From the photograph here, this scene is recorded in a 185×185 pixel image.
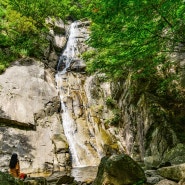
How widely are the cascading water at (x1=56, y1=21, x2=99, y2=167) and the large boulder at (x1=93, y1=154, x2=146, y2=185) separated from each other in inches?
362

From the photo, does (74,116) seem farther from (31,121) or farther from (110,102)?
(31,121)

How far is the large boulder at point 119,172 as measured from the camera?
8016 millimetres

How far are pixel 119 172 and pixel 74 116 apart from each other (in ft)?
42.7

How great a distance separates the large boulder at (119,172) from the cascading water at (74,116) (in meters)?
9.19

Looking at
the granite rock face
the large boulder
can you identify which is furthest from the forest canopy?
the granite rock face

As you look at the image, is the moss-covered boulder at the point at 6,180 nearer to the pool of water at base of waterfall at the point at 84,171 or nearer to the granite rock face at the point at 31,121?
the pool of water at base of waterfall at the point at 84,171

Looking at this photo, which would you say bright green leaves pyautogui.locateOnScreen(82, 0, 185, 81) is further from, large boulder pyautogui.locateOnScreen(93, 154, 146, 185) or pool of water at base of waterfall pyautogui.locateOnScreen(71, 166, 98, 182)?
pool of water at base of waterfall pyautogui.locateOnScreen(71, 166, 98, 182)

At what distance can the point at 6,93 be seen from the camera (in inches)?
782

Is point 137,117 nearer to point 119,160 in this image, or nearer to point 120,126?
point 120,126

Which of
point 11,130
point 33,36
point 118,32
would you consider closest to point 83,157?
point 11,130

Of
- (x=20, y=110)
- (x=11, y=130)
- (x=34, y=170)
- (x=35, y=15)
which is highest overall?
(x=35, y=15)

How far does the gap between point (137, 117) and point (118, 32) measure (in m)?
9.07

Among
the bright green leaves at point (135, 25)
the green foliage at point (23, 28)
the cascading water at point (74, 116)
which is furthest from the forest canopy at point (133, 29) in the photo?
the green foliage at point (23, 28)

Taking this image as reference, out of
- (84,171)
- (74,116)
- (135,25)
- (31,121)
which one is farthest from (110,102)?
(135,25)
